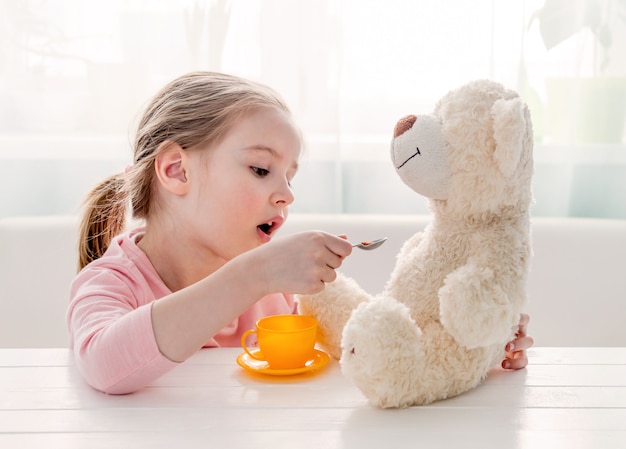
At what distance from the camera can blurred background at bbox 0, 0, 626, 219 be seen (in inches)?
70.3

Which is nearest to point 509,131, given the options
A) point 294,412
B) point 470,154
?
point 470,154

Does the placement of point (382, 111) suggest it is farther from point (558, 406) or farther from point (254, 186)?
point (558, 406)

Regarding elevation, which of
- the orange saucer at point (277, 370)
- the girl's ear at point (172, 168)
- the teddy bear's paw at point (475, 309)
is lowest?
the orange saucer at point (277, 370)

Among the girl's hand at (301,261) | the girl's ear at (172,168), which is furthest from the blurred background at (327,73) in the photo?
the girl's hand at (301,261)

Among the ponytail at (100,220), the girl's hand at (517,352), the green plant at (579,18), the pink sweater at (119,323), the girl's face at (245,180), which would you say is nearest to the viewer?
the pink sweater at (119,323)

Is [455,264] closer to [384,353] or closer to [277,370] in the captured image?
[384,353]

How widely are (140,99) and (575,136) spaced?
118 cm

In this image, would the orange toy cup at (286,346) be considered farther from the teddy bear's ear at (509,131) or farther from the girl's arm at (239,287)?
the teddy bear's ear at (509,131)

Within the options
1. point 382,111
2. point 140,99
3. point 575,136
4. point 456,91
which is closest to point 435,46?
point 382,111

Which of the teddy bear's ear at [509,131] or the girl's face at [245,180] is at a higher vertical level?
the teddy bear's ear at [509,131]

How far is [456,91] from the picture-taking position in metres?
0.75

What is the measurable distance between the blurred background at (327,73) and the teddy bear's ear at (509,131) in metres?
1.14

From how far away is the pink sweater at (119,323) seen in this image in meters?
0.73

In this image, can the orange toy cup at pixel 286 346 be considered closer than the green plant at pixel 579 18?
Yes
